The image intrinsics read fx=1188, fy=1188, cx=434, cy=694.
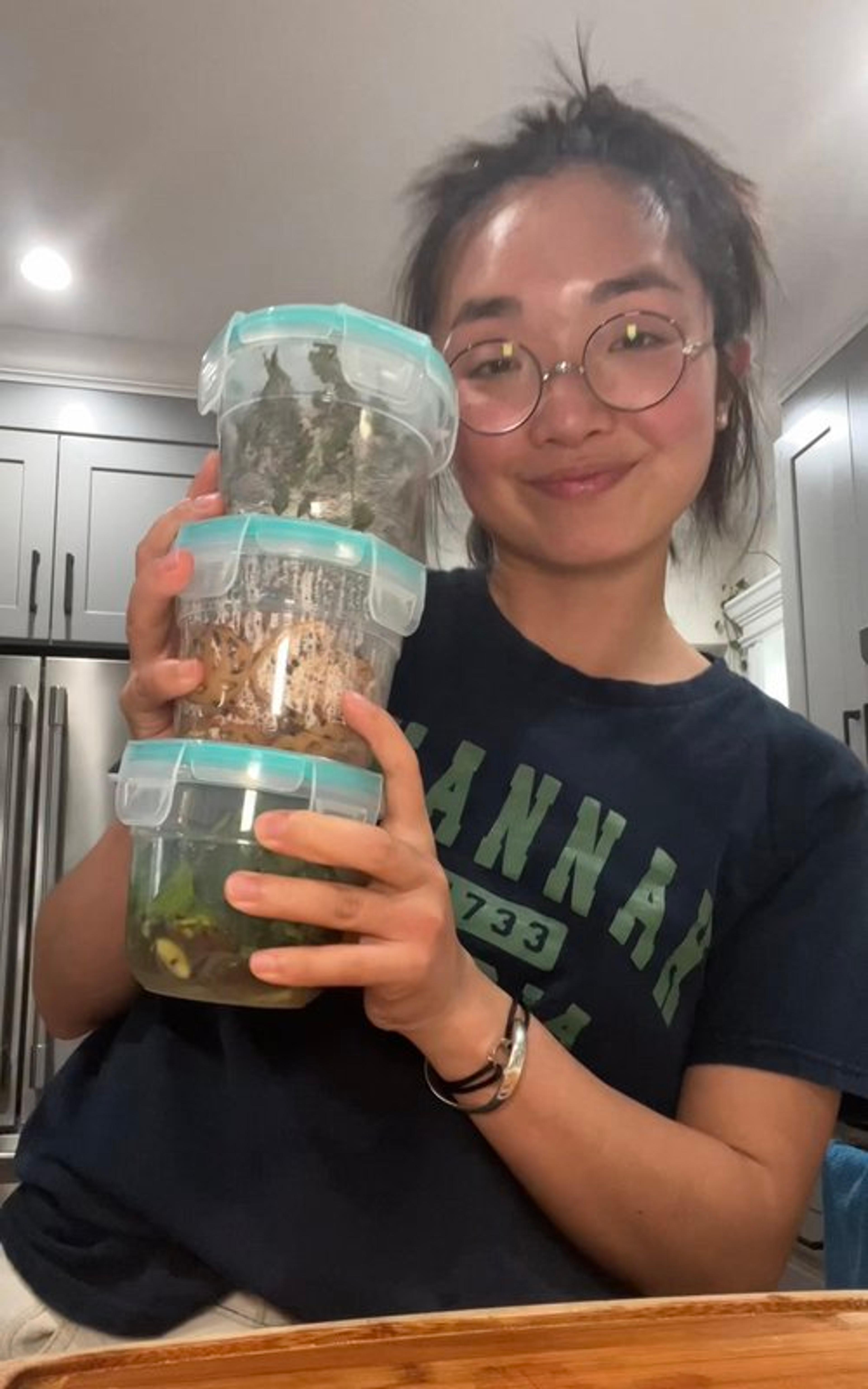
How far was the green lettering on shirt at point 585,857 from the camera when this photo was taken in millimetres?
667

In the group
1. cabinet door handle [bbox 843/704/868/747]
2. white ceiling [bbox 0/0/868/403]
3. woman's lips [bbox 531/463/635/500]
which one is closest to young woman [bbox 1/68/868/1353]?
woman's lips [bbox 531/463/635/500]

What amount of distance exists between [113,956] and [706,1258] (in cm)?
35

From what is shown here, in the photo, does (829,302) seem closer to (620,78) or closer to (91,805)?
(620,78)

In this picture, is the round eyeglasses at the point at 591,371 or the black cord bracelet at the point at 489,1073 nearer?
the black cord bracelet at the point at 489,1073

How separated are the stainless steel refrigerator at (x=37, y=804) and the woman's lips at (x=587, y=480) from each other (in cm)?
189

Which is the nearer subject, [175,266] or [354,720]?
[354,720]

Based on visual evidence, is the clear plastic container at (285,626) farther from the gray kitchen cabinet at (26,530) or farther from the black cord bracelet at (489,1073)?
the gray kitchen cabinet at (26,530)

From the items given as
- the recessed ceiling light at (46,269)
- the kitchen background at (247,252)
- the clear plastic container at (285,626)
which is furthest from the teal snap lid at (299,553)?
the recessed ceiling light at (46,269)

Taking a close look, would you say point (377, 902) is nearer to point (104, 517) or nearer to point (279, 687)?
point (279, 687)

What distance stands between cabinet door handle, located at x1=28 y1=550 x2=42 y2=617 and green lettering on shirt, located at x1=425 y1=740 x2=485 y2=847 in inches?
84.9

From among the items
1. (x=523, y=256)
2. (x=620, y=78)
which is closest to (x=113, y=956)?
(x=523, y=256)

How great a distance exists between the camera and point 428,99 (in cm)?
196

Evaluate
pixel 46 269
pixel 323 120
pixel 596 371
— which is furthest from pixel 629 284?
pixel 46 269

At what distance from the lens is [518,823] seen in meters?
0.68
